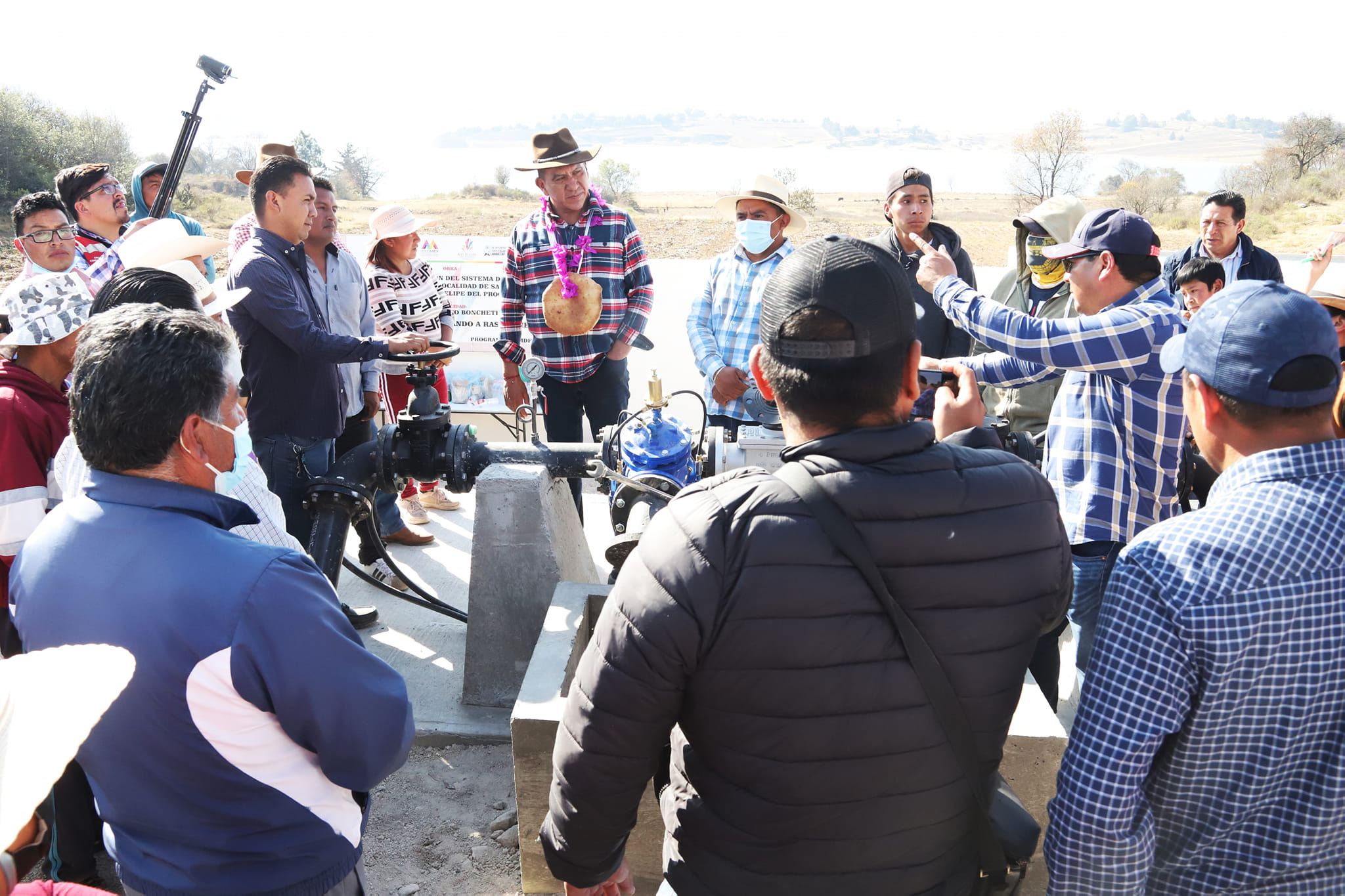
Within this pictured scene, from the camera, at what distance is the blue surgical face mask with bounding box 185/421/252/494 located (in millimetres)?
1755

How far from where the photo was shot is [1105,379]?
114 inches

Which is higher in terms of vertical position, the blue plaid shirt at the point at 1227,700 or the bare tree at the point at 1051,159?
the bare tree at the point at 1051,159

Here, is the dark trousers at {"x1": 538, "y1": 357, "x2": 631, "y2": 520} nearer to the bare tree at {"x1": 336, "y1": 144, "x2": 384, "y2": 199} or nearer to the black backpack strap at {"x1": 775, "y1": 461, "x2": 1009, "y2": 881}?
the black backpack strap at {"x1": 775, "y1": 461, "x2": 1009, "y2": 881}

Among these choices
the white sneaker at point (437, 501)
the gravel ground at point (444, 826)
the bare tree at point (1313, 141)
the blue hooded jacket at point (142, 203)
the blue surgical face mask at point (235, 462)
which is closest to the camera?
the blue surgical face mask at point (235, 462)

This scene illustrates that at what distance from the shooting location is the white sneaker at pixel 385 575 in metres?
4.57

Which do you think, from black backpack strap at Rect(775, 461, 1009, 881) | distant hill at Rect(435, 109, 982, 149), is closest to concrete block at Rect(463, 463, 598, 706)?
black backpack strap at Rect(775, 461, 1009, 881)

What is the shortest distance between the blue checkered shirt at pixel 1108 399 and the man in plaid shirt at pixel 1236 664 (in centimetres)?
123

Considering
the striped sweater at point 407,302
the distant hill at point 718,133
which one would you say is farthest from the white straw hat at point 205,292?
the distant hill at point 718,133

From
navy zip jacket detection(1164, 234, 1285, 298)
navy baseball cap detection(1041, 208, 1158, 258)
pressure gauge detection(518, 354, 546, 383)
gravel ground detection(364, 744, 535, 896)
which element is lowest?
gravel ground detection(364, 744, 535, 896)

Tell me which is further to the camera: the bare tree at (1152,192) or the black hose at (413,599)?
the bare tree at (1152,192)

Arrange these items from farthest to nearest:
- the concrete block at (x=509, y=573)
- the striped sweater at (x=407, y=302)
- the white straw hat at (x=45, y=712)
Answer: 1. the striped sweater at (x=407, y=302)
2. the concrete block at (x=509, y=573)
3. the white straw hat at (x=45, y=712)

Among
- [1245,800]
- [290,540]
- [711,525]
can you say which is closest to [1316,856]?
[1245,800]

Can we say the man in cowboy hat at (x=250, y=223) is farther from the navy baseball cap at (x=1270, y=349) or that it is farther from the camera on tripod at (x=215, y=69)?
the navy baseball cap at (x=1270, y=349)

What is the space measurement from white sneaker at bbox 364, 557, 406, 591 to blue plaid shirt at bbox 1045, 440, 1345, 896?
12.1 feet
